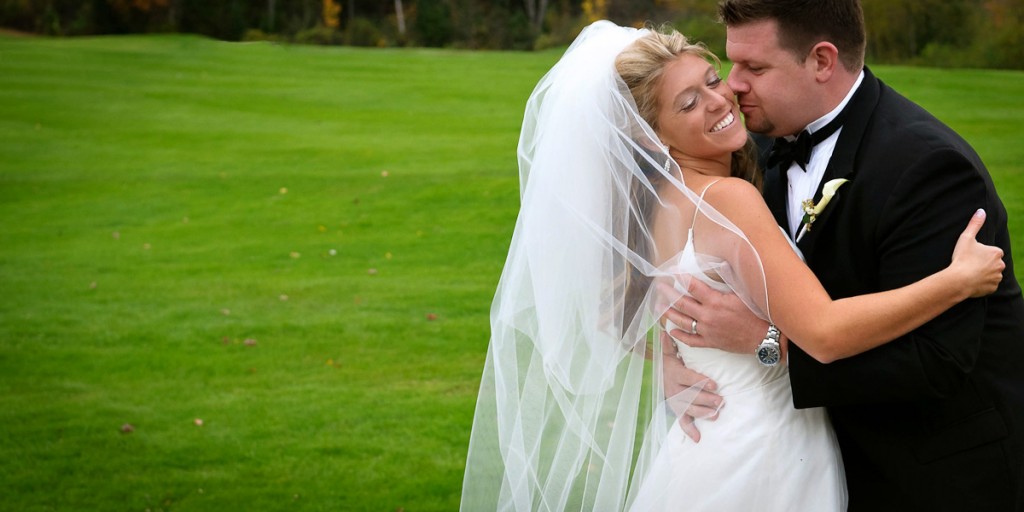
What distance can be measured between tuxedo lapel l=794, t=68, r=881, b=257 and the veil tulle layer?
0.26 meters

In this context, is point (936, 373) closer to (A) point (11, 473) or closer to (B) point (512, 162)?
(A) point (11, 473)

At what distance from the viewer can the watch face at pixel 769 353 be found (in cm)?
290

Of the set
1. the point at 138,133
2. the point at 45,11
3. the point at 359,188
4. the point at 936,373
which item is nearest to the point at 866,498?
the point at 936,373

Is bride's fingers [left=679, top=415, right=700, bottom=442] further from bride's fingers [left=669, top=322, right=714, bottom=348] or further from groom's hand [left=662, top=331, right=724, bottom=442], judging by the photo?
bride's fingers [left=669, top=322, right=714, bottom=348]

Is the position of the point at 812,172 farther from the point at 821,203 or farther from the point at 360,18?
the point at 360,18

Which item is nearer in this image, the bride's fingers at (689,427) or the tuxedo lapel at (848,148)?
the tuxedo lapel at (848,148)

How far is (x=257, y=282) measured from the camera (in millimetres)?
10188

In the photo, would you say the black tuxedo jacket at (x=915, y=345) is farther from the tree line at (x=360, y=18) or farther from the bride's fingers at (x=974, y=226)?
the tree line at (x=360, y=18)

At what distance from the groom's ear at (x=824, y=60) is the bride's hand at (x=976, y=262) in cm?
61

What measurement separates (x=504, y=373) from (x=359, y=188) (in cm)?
1113

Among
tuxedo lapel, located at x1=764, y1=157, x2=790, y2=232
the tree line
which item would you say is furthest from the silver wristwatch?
the tree line

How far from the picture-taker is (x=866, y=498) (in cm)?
306

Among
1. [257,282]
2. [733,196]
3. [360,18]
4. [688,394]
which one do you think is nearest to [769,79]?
[733,196]

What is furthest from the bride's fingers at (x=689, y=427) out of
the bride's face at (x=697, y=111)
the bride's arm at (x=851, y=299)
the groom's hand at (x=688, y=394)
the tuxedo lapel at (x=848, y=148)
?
the bride's face at (x=697, y=111)
